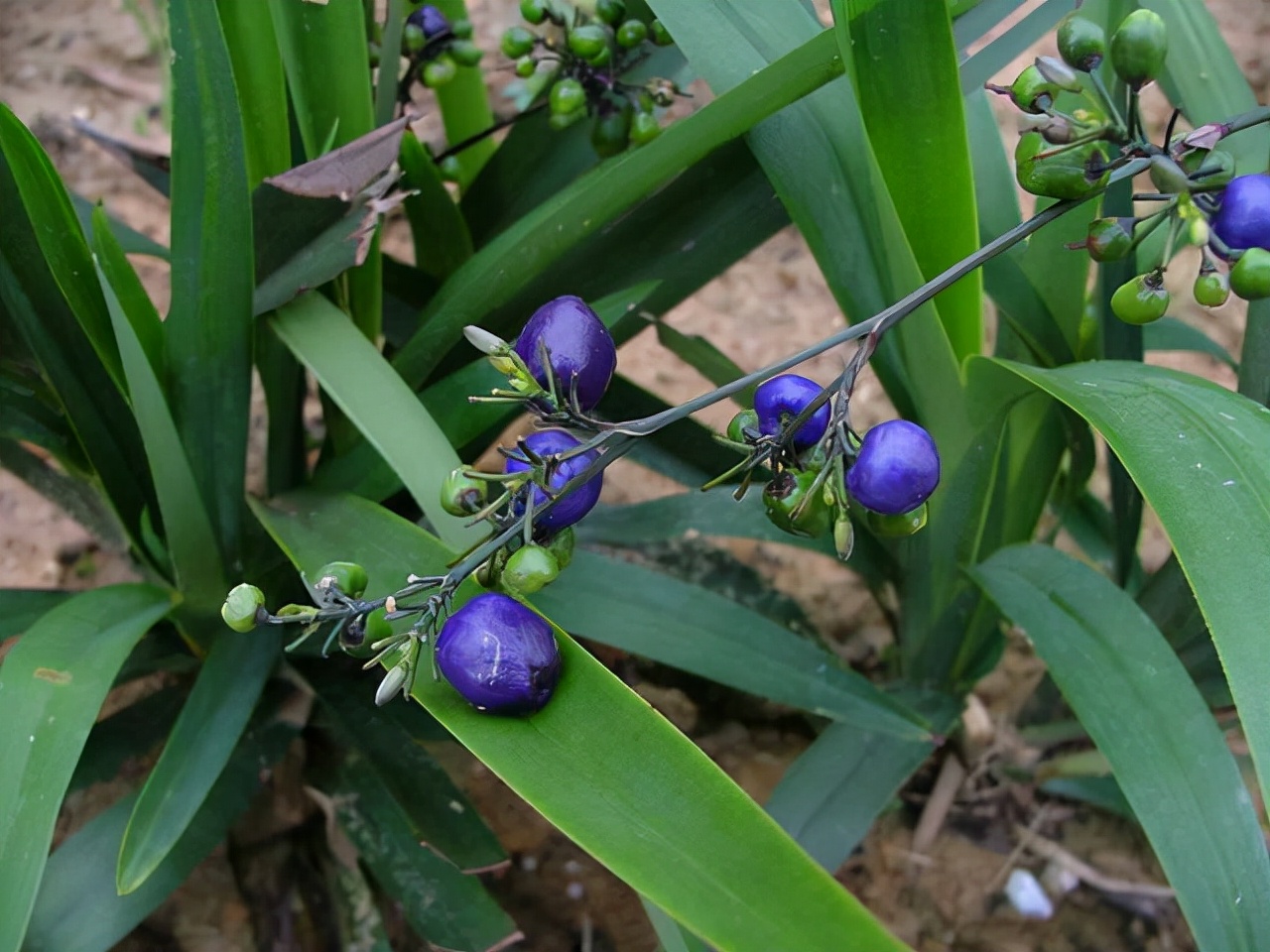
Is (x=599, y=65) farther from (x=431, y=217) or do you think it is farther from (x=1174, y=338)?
(x=1174, y=338)

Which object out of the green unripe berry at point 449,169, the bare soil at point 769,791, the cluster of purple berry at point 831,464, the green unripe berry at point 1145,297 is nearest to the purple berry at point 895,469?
the cluster of purple berry at point 831,464

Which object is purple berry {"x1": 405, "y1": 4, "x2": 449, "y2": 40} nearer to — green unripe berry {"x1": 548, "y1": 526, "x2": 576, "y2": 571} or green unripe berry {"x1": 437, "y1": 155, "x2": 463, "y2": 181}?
green unripe berry {"x1": 437, "y1": 155, "x2": 463, "y2": 181}

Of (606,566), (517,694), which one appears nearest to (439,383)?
(606,566)

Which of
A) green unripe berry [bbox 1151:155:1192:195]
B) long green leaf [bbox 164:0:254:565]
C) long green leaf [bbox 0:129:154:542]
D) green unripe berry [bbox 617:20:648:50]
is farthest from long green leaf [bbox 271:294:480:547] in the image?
green unripe berry [bbox 1151:155:1192:195]

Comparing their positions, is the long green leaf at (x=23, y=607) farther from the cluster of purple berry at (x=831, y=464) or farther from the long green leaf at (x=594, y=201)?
the cluster of purple berry at (x=831, y=464)

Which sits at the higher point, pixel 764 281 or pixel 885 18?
pixel 885 18

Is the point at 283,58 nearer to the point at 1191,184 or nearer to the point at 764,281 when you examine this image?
the point at 1191,184
